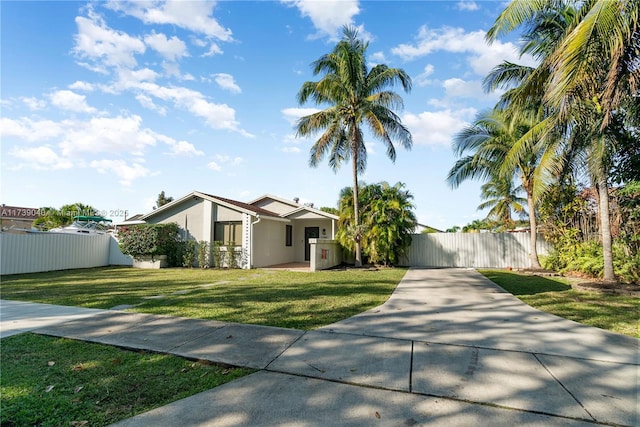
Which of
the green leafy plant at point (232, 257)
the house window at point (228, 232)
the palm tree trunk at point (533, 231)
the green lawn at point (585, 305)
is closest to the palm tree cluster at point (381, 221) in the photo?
the palm tree trunk at point (533, 231)

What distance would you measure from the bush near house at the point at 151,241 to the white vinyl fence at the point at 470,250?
40.3 feet

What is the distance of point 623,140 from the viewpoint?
8875 mm

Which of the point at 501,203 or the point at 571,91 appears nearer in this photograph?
the point at 571,91

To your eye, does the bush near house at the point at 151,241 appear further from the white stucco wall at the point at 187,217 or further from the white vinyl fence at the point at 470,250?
the white vinyl fence at the point at 470,250

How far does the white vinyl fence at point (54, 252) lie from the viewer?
41.8 ft

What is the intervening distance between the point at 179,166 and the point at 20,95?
30.2 feet

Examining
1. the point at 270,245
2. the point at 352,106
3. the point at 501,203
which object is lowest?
the point at 270,245

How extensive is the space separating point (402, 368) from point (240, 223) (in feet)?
43.2

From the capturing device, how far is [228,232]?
15805 mm

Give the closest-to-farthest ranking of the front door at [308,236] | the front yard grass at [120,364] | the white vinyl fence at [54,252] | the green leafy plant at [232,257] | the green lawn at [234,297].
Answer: the front yard grass at [120,364], the green lawn at [234,297], the white vinyl fence at [54,252], the green leafy plant at [232,257], the front door at [308,236]

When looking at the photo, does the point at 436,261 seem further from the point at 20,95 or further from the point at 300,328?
the point at 20,95

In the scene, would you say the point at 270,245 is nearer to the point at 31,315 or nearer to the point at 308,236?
the point at 308,236

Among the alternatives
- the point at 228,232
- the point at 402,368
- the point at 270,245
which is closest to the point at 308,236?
the point at 270,245

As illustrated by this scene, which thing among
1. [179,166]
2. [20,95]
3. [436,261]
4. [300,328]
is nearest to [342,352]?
[300,328]
